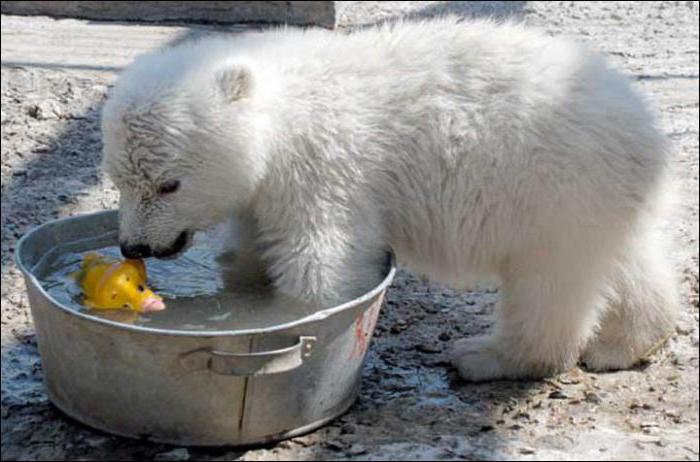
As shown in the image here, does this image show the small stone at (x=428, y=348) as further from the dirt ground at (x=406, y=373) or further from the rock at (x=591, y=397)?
the rock at (x=591, y=397)

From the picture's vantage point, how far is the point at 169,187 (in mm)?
3400

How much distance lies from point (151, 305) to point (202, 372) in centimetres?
45

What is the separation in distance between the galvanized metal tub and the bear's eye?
1.41 ft

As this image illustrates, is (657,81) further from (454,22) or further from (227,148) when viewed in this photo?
(227,148)

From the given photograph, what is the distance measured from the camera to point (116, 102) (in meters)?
3.38

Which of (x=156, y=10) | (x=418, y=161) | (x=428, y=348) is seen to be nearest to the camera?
(x=418, y=161)

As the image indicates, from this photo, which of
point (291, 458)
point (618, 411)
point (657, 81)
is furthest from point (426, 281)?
point (657, 81)

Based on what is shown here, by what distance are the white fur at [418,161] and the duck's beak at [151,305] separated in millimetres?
179

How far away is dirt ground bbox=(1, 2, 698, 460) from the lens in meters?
3.39

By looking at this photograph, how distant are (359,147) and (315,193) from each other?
20cm

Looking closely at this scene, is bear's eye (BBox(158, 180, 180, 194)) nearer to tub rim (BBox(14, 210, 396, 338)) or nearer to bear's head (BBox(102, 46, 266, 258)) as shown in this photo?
bear's head (BBox(102, 46, 266, 258))

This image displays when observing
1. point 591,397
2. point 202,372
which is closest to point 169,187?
point 202,372

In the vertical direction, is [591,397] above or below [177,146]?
below

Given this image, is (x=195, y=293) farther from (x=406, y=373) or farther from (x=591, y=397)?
(x=591, y=397)
